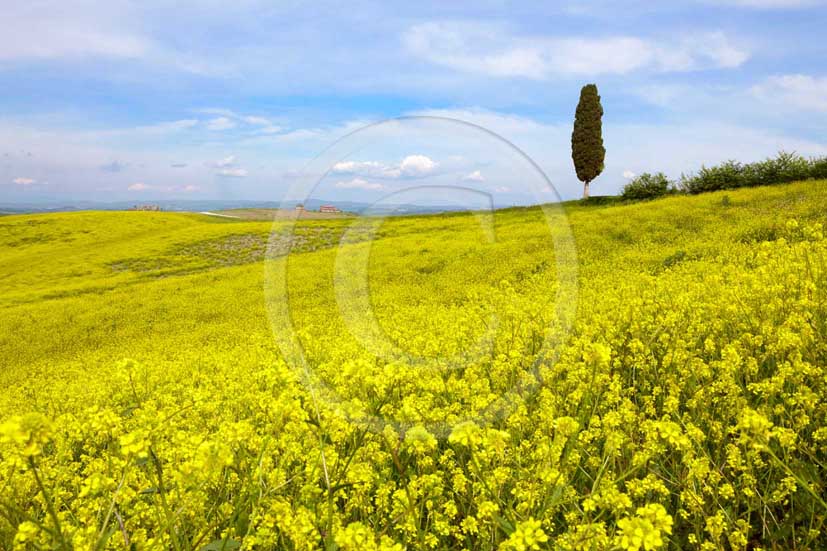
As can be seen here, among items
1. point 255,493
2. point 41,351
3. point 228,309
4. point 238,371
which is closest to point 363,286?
point 228,309

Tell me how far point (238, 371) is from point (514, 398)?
6.16 m

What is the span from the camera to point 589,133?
47.2 metres

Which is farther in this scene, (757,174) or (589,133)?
(589,133)

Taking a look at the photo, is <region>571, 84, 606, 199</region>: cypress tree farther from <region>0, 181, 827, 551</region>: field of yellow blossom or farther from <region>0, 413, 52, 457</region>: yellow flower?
<region>0, 413, 52, 457</region>: yellow flower

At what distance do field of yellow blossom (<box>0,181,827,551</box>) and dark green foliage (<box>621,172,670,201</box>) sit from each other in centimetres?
1766

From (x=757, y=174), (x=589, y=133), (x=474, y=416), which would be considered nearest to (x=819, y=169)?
(x=757, y=174)

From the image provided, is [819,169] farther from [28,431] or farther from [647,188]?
[28,431]

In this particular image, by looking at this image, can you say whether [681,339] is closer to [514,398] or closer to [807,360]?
[807,360]

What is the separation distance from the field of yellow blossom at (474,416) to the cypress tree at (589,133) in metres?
27.1

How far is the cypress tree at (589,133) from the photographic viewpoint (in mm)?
47375

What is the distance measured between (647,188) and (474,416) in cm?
4083

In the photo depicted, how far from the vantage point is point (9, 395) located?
1265 cm

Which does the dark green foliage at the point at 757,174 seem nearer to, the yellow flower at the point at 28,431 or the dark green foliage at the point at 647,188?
the dark green foliage at the point at 647,188

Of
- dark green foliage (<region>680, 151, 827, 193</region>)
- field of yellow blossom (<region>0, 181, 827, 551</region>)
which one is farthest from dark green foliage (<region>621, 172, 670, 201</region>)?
field of yellow blossom (<region>0, 181, 827, 551</region>)
